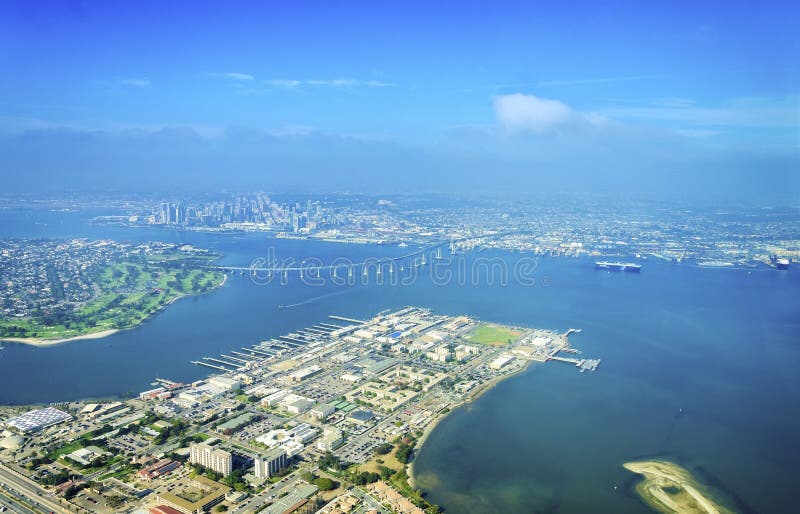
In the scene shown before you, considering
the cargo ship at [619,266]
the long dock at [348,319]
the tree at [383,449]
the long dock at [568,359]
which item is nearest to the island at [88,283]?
the long dock at [348,319]

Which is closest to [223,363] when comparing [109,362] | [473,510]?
[109,362]

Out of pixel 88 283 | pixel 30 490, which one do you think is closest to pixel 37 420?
pixel 30 490

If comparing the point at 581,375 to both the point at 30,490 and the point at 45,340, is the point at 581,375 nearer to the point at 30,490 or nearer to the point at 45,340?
the point at 30,490

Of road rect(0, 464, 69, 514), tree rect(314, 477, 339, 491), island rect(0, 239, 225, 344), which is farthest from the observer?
island rect(0, 239, 225, 344)

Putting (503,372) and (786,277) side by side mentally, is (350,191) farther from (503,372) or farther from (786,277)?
(503,372)

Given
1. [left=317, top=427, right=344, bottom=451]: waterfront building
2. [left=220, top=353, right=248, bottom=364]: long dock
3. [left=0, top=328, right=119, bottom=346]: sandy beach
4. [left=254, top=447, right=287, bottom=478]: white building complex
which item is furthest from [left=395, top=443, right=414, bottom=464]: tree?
[left=0, top=328, right=119, bottom=346]: sandy beach

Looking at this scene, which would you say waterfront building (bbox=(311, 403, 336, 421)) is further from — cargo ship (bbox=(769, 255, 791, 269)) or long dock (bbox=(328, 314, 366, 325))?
cargo ship (bbox=(769, 255, 791, 269))
